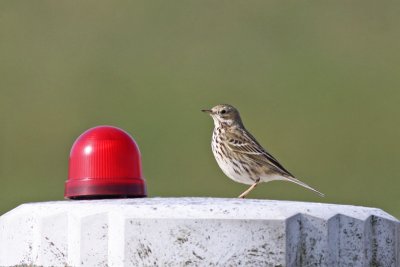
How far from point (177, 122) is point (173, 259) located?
17.5 m

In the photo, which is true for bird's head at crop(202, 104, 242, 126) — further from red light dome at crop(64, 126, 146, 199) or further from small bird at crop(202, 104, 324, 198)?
red light dome at crop(64, 126, 146, 199)

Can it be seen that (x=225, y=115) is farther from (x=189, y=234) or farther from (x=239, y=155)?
(x=189, y=234)

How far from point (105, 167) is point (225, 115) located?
620cm

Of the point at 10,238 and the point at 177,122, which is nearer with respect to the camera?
the point at 10,238

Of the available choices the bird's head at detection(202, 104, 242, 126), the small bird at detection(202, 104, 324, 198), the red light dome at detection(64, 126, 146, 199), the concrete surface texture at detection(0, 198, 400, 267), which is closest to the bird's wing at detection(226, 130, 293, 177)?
the small bird at detection(202, 104, 324, 198)

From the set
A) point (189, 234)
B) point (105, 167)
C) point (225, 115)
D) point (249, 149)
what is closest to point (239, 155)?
point (249, 149)

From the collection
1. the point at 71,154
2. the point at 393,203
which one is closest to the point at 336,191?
the point at 393,203

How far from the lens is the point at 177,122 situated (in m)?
21.9

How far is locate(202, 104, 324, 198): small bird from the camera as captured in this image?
35.6 ft

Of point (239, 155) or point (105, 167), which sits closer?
point (105, 167)

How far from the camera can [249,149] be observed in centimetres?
1118

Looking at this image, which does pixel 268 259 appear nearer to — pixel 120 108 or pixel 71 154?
pixel 71 154

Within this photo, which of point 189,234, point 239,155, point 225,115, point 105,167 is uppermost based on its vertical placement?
point 225,115

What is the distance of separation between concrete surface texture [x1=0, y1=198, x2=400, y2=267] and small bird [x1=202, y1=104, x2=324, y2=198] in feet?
19.4
